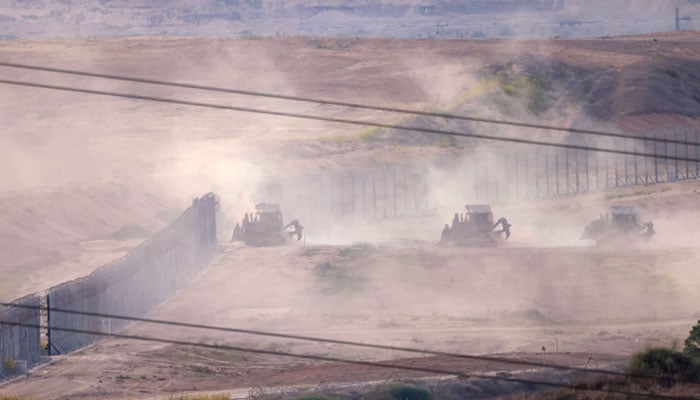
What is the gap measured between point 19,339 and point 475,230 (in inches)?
956

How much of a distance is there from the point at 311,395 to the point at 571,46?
93.3 m

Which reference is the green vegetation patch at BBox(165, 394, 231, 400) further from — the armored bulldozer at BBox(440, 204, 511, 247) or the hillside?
the armored bulldozer at BBox(440, 204, 511, 247)

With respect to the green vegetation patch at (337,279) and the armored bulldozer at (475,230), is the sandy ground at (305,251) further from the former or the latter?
the armored bulldozer at (475,230)

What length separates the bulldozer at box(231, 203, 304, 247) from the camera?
170 ft

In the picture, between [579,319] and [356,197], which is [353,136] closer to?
[356,197]

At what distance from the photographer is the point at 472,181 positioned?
229ft

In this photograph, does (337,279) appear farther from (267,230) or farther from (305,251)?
(267,230)

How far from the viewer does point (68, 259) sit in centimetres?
4956

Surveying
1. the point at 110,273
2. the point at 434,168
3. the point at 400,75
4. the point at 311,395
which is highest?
the point at 400,75

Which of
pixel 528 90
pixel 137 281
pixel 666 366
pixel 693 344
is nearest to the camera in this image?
pixel 666 366

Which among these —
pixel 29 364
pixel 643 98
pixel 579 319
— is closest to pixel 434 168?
pixel 643 98

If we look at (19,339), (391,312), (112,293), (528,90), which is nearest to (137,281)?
(112,293)

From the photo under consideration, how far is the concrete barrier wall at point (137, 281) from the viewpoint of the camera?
32469 mm

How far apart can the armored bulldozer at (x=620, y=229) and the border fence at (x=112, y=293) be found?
13468mm
